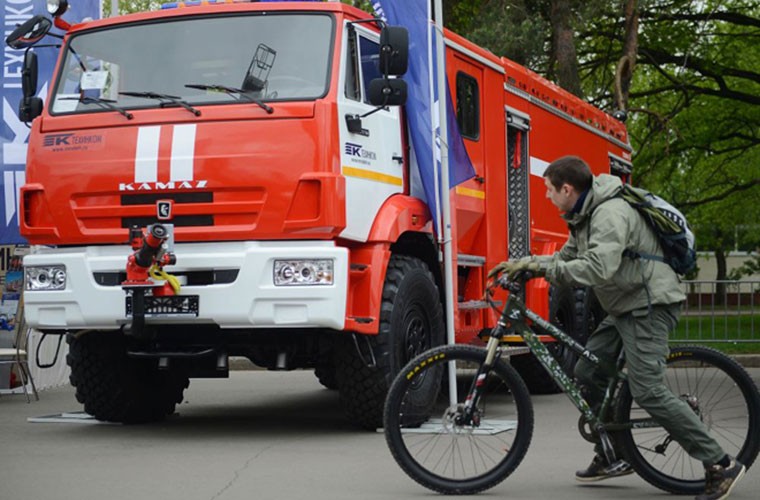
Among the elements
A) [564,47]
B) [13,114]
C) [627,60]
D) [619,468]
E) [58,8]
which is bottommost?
[619,468]

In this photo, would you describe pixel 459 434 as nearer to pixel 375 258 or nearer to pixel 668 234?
pixel 668 234

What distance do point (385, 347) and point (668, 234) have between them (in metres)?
3.18

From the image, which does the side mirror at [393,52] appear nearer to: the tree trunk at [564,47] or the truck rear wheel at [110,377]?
the truck rear wheel at [110,377]

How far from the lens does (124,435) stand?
1009 cm

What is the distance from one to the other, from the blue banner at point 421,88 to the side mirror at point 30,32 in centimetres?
250

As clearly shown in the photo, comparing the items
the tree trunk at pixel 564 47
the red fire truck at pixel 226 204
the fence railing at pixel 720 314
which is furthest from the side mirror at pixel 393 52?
the fence railing at pixel 720 314

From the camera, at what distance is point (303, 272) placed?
9.21 meters

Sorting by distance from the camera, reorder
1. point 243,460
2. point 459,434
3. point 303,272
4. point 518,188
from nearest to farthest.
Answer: point 459,434 < point 243,460 < point 303,272 < point 518,188

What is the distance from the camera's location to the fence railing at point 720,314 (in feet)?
62.6

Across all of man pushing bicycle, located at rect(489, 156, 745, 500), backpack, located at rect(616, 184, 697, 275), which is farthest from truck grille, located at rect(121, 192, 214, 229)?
backpack, located at rect(616, 184, 697, 275)

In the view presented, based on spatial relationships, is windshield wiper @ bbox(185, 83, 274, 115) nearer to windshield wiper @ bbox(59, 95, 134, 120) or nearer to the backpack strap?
windshield wiper @ bbox(59, 95, 134, 120)

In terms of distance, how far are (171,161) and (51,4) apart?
214 centimetres

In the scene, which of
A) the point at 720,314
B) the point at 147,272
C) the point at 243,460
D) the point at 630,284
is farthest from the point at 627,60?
the point at 630,284

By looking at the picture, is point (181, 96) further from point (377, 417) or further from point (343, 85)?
point (377, 417)
